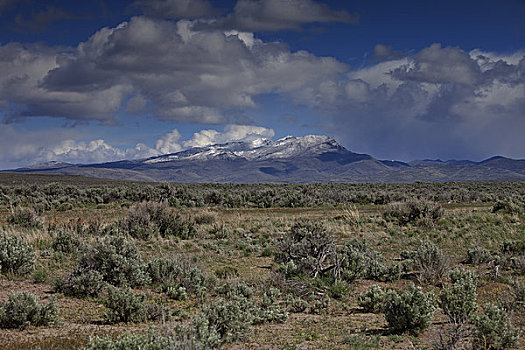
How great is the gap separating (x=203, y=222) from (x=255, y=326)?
1694cm

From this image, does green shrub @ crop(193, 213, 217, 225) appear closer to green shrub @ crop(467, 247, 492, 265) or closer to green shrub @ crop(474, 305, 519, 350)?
green shrub @ crop(467, 247, 492, 265)

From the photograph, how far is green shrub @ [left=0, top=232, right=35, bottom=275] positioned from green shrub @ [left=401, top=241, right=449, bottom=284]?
469 inches

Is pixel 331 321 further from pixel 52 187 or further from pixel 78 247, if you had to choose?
pixel 52 187

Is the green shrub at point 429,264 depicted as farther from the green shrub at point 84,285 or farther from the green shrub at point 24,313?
the green shrub at point 24,313

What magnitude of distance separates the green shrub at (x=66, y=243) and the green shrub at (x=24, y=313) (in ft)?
24.3

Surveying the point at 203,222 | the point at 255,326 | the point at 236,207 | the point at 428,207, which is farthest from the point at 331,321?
the point at 236,207

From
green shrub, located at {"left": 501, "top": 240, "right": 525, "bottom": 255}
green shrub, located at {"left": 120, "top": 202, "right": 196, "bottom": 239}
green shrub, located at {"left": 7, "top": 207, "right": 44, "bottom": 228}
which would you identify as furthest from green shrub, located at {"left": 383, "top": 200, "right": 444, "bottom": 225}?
green shrub, located at {"left": 7, "top": 207, "right": 44, "bottom": 228}

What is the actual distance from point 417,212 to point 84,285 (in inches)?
848

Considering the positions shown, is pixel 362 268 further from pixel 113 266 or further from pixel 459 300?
pixel 113 266

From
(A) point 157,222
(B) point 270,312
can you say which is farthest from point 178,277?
(A) point 157,222

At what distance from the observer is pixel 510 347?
716 cm

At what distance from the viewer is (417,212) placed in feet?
87.1

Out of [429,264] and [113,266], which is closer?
[113,266]

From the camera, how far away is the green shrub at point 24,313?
7918 millimetres
